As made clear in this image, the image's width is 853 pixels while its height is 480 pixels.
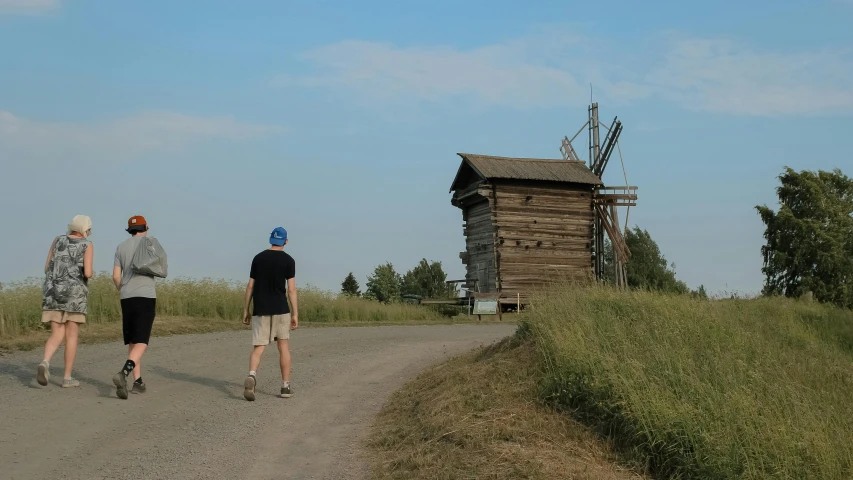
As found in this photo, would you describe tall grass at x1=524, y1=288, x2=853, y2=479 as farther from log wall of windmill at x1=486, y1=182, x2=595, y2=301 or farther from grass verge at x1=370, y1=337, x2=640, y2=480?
log wall of windmill at x1=486, y1=182, x2=595, y2=301

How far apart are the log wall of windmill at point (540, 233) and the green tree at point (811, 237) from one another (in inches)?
331

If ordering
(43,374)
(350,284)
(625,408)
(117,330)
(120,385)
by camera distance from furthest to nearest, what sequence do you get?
(350,284), (117,330), (43,374), (120,385), (625,408)

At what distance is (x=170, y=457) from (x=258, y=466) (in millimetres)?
875

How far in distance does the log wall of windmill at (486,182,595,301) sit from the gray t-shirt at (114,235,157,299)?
913 inches

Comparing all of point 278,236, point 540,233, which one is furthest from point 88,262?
point 540,233

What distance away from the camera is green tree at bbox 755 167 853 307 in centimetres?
3591

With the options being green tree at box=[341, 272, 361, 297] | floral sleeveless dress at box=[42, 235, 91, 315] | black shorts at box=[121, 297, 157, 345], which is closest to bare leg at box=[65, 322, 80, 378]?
floral sleeveless dress at box=[42, 235, 91, 315]

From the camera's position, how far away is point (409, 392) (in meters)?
11.1

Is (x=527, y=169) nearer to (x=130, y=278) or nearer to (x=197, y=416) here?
(x=130, y=278)

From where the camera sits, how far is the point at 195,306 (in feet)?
76.0

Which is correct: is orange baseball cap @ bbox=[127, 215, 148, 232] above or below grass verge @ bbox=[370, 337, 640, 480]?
above

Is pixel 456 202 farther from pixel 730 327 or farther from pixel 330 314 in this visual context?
pixel 730 327

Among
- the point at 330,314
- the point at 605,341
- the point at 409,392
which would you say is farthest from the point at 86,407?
the point at 330,314

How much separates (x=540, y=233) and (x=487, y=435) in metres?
26.7
